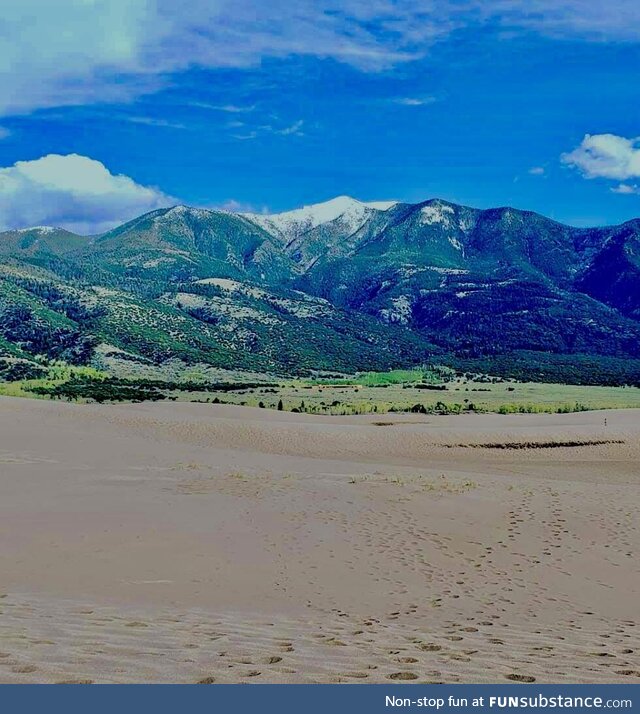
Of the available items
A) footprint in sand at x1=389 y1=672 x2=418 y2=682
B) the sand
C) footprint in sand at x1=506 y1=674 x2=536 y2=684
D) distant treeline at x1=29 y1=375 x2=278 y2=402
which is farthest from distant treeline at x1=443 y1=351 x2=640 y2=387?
footprint in sand at x1=389 y1=672 x2=418 y2=682

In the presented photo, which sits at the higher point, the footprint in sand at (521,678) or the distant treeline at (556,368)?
the distant treeline at (556,368)

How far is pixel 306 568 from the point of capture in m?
11.1

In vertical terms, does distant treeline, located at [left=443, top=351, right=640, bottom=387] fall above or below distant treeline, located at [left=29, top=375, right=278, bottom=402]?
above

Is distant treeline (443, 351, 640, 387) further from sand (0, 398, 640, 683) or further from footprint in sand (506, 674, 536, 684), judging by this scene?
footprint in sand (506, 674, 536, 684)

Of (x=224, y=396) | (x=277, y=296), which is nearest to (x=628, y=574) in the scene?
(x=224, y=396)

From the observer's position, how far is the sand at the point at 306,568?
6.07 metres

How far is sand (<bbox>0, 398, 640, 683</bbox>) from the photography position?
6.07 meters

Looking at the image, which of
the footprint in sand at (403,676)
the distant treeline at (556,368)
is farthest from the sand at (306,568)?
the distant treeline at (556,368)

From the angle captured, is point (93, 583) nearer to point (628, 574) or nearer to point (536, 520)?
point (628, 574)

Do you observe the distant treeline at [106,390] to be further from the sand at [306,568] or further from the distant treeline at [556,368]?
the distant treeline at [556,368]

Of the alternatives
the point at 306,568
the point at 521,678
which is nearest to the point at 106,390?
the point at 306,568

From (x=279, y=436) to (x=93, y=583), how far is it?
21.1 m

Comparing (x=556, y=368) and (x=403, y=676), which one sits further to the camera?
(x=556, y=368)

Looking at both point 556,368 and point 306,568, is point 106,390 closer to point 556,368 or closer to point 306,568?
point 306,568
